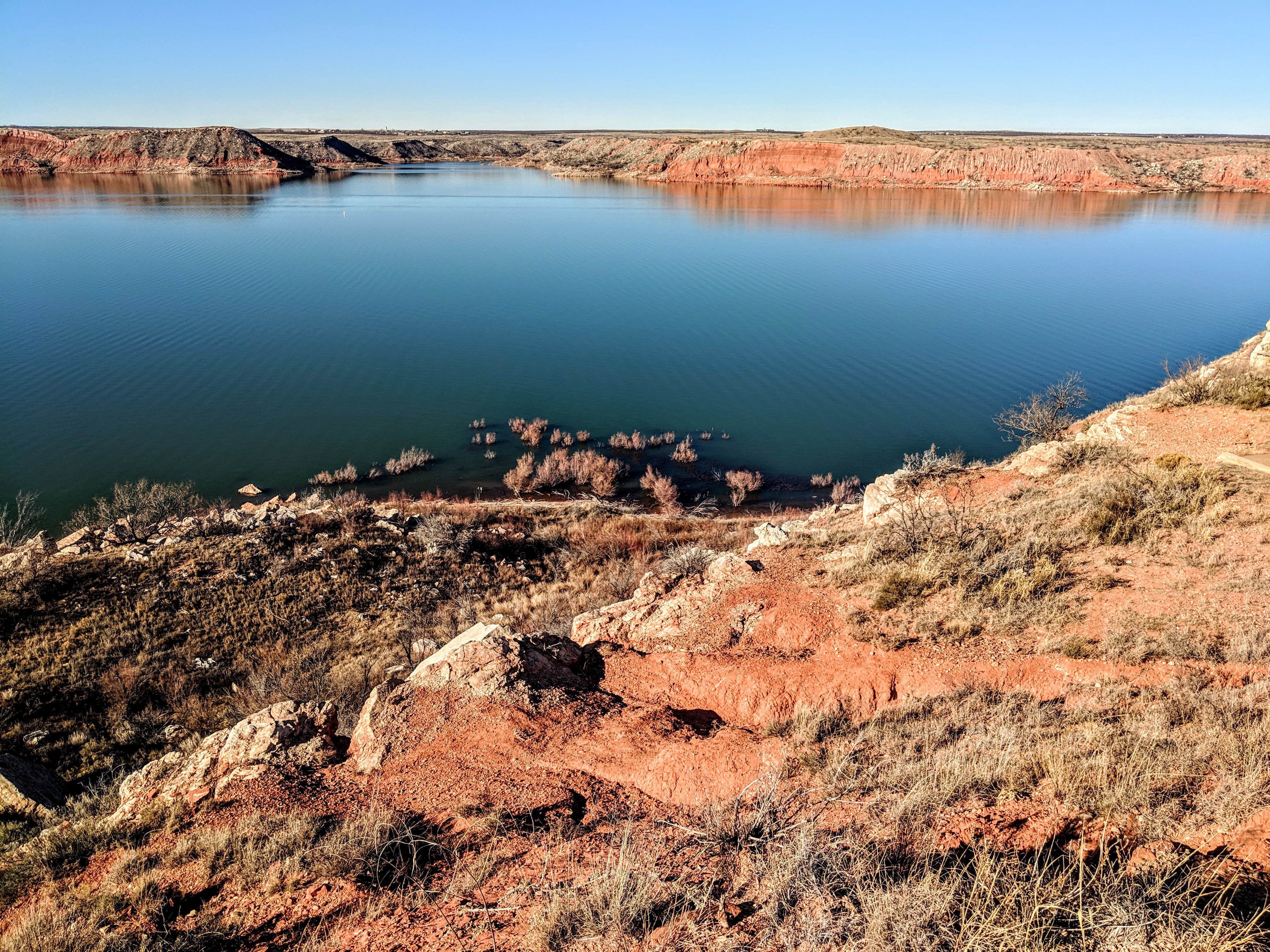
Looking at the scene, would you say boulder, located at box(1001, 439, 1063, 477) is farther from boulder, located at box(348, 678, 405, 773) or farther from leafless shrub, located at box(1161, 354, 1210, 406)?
boulder, located at box(348, 678, 405, 773)

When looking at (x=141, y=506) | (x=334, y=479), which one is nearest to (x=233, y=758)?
(x=141, y=506)

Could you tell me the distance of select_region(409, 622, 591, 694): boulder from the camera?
5430 mm

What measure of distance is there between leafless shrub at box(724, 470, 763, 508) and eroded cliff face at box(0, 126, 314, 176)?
3845 inches

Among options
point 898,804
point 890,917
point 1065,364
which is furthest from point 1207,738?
point 1065,364

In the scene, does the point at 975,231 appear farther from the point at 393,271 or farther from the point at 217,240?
the point at 217,240

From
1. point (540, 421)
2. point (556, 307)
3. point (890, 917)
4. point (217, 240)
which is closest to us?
point (890, 917)

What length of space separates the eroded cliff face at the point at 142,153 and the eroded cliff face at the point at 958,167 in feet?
176

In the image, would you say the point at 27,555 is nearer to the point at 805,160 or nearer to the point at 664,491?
the point at 664,491

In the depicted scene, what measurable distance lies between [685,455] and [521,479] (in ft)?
14.2

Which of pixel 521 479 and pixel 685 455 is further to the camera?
pixel 685 455

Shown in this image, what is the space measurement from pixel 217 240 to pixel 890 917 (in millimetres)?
52367

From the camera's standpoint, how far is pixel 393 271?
3603 centimetres

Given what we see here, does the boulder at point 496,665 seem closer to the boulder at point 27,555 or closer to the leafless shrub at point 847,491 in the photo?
the boulder at point 27,555

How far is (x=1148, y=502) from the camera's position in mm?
6680
